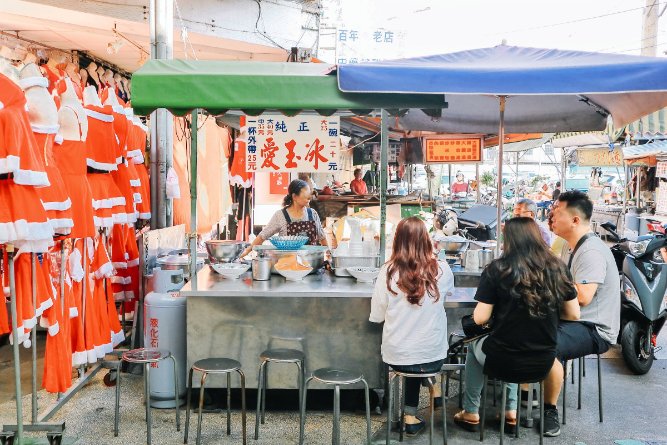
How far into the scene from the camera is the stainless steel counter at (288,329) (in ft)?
16.3

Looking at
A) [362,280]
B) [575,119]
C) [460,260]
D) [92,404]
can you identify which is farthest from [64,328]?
[575,119]

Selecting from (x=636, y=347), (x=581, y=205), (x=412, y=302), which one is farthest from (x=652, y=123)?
(x=412, y=302)

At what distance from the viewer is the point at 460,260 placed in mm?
6207

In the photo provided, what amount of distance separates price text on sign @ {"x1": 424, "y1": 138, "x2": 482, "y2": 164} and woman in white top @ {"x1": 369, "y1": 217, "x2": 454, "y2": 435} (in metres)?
6.64

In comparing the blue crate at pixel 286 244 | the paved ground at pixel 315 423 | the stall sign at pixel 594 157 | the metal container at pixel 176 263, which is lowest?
the paved ground at pixel 315 423

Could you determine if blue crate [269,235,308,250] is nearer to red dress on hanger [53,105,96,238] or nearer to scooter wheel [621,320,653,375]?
red dress on hanger [53,105,96,238]

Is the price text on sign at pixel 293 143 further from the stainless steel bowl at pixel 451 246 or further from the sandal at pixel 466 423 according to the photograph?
the sandal at pixel 466 423

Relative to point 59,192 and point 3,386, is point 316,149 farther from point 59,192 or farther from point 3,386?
point 3,386

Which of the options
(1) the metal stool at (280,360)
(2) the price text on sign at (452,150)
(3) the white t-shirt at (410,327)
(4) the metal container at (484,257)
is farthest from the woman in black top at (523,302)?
(2) the price text on sign at (452,150)

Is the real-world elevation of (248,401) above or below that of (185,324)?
below

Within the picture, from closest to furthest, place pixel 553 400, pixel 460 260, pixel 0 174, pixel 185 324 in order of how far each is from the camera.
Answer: pixel 0 174 < pixel 553 400 < pixel 185 324 < pixel 460 260

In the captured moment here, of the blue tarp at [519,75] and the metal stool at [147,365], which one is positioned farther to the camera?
the metal stool at [147,365]

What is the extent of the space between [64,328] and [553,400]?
3770 mm

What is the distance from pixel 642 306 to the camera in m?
6.23
